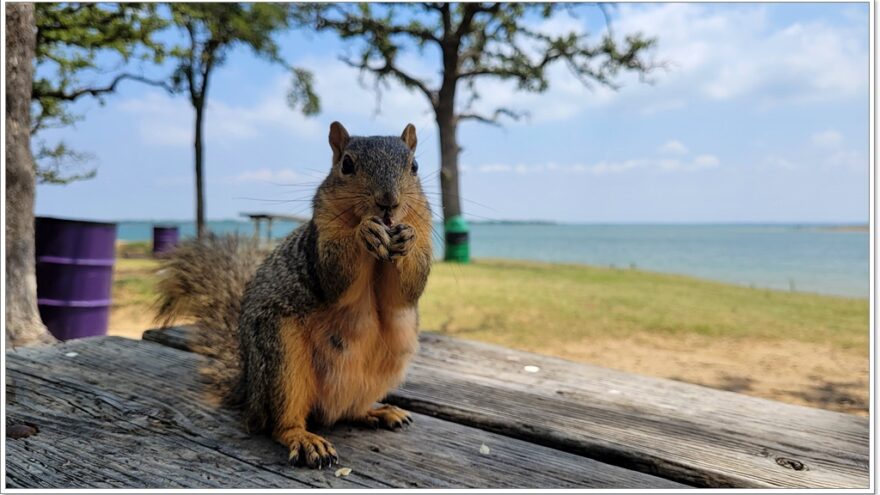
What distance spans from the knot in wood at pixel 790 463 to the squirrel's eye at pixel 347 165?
129 cm

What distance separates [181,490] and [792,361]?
216 inches

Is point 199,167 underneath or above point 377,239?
above

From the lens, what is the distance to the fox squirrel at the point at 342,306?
1.32 m

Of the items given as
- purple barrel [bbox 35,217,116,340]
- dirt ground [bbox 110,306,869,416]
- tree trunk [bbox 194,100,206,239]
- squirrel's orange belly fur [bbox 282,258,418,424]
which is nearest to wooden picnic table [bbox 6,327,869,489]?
squirrel's orange belly fur [bbox 282,258,418,424]

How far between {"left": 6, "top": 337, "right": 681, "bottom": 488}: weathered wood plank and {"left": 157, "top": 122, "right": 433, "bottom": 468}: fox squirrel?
7 cm

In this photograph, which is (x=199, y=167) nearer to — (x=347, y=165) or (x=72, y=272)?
(x=72, y=272)

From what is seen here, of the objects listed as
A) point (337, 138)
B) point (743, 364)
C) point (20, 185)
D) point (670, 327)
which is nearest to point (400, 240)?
point (337, 138)

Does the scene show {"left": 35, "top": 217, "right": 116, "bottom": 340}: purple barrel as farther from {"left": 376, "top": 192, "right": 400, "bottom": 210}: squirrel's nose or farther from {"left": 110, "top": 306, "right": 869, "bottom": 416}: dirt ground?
{"left": 376, "top": 192, "right": 400, "bottom": 210}: squirrel's nose

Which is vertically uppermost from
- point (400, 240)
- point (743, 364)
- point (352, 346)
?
point (400, 240)

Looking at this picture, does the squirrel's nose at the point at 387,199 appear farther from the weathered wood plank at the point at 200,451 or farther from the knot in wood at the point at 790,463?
the knot in wood at the point at 790,463

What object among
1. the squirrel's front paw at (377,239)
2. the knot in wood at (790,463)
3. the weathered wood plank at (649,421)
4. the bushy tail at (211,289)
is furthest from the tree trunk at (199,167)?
the knot in wood at (790,463)

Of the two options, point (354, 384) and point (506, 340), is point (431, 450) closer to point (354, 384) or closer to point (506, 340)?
point (354, 384)

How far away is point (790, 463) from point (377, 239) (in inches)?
46.4

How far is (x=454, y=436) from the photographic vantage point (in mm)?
1514
